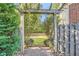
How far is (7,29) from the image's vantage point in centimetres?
527

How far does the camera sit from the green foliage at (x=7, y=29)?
5125 mm

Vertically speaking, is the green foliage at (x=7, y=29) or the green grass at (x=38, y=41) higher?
the green foliage at (x=7, y=29)

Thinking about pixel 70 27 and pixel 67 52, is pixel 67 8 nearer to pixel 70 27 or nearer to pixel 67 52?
pixel 70 27

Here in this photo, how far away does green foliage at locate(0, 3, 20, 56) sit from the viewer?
5.12 m

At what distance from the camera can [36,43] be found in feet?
21.0

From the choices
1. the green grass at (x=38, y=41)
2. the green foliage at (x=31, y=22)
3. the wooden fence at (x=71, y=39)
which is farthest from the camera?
the green foliage at (x=31, y=22)

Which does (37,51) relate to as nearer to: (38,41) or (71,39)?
(38,41)

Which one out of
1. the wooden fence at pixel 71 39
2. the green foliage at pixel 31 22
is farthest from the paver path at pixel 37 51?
the wooden fence at pixel 71 39

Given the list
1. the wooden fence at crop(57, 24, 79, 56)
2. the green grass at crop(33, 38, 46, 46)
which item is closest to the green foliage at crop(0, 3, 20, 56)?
the green grass at crop(33, 38, 46, 46)

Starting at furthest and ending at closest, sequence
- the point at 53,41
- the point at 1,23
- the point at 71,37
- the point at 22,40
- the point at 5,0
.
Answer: the point at 53,41 → the point at 22,40 → the point at 71,37 → the point at 1,23 → the point at 5,0

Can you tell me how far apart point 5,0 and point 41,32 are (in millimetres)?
2142

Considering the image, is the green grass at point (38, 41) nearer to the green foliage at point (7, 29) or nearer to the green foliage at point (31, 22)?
the green foliage at point (31, 22)

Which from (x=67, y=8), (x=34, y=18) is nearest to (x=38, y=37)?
(x=34, y=18)

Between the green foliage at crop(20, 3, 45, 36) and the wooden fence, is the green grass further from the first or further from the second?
the wooden fence
